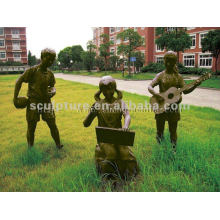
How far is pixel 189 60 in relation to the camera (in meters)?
25.0

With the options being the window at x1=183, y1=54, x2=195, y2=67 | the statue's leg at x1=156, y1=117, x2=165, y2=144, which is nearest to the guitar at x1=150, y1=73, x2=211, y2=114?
the statue's leg at x1=156, y1=117, x2=165, y2=144

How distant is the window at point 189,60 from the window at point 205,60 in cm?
96

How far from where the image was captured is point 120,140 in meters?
2.27

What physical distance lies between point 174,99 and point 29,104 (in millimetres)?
2327

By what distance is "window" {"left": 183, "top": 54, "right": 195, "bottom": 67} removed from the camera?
80.9ft

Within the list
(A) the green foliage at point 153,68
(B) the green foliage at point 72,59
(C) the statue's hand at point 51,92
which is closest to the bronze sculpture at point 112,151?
(C) the statue's hand at point 51,92

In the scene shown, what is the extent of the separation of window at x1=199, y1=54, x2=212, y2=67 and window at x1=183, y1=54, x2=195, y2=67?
96cm

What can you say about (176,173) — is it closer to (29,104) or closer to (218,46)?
(29,104)

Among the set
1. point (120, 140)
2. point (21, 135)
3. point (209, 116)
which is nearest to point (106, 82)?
point (120, 140)

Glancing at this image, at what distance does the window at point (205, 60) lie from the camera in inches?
889

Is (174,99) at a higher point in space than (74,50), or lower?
lower

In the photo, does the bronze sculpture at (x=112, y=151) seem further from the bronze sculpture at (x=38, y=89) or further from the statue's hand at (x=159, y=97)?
the bronze sculpture at (x=38, y=89)

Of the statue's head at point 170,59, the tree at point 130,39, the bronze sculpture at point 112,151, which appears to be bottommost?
the bronze sculpture at point 112,151

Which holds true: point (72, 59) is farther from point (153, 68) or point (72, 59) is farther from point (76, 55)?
point (153, 68)
